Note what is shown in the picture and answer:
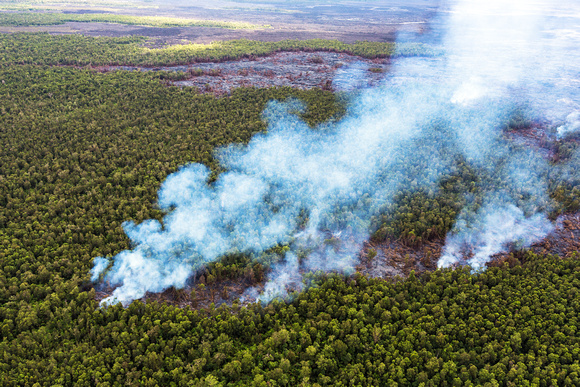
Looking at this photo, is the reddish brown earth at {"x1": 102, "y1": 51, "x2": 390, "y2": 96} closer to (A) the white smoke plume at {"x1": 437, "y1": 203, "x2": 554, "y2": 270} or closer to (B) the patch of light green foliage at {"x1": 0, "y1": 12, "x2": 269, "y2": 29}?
(A) the white smoke plume at {"x1": 437, "y1": 203, "x2": 554, "y2": 270}

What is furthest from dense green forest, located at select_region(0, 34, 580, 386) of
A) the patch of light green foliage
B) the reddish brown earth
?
the patch of light green foliage

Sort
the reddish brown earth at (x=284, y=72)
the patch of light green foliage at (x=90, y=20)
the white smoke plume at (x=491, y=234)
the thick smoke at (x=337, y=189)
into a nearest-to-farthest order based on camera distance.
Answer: the thick smoke at (x=337, y=189) < the white smoke plume at (x=491, y=234) < the reddish brown earth at (x=284, y=72) < the patch of light green foliage at (x=90, y=20)

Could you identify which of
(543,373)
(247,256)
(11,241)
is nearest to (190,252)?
(247,256)

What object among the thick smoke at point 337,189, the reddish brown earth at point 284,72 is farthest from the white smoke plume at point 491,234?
the reddish brown earth at point 284,72

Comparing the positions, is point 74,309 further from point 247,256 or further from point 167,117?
point 167,117

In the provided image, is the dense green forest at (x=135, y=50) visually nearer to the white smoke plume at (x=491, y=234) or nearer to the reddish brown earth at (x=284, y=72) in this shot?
the reddish brown earth at (x=284, y=72)

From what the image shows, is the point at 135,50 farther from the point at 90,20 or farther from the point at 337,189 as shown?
the point at 337,189
